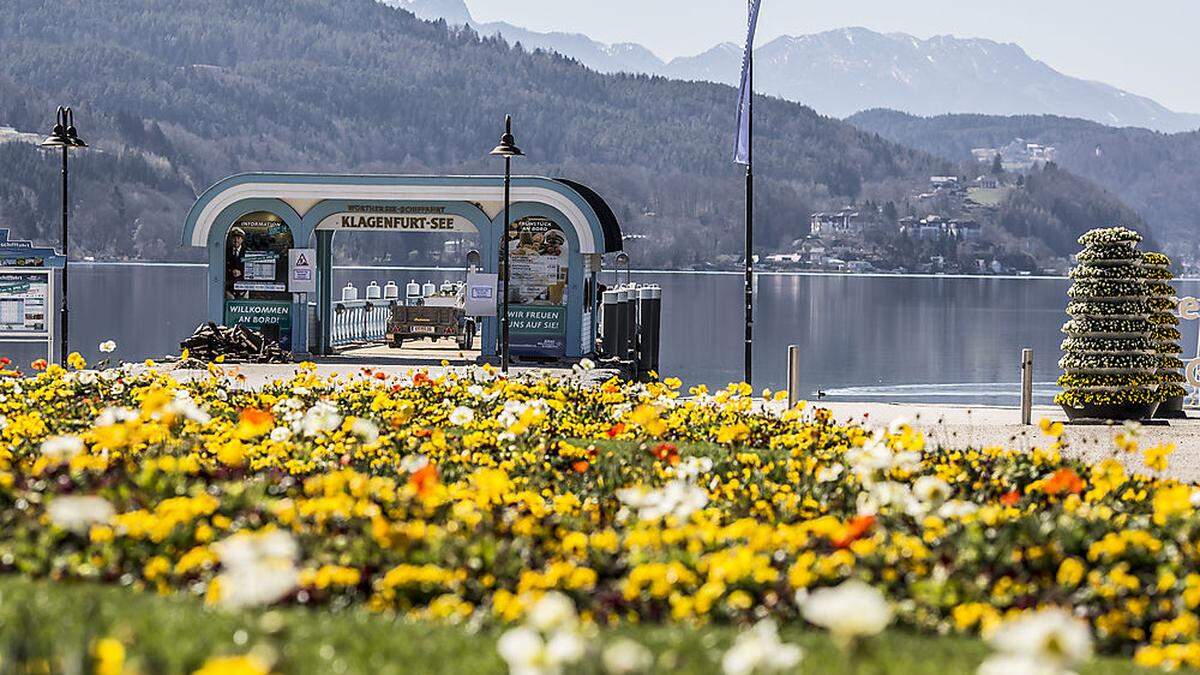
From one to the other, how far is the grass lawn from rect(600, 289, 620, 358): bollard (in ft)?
91.4

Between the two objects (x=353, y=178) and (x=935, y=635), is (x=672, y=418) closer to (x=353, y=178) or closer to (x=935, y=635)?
(x=935, y=635)

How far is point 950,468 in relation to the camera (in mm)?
12758

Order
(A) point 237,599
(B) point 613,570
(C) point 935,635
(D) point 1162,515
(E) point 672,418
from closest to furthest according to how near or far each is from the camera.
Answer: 1. (A) point 237,599
2. (C) point 935,635
3. (B) point 613,570
4. (D) point 1162,515
5. (E) point 672,418

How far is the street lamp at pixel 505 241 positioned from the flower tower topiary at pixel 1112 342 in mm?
9344

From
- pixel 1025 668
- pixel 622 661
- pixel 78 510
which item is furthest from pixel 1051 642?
pixel 78 510

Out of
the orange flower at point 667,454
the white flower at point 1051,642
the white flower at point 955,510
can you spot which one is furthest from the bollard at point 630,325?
the white flower at point 1051,642

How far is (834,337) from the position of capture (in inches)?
3524

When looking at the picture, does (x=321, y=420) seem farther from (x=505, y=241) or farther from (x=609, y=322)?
(x=609, y=322)

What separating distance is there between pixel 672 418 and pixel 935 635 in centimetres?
884

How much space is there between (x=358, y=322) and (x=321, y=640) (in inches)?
1322

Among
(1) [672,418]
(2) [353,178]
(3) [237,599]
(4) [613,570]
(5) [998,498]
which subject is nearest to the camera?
(3) [237,599]

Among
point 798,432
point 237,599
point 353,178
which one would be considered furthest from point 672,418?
point 353,178

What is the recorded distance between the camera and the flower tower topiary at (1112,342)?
22.8 metres

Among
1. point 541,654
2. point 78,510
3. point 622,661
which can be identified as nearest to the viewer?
point 622,661
